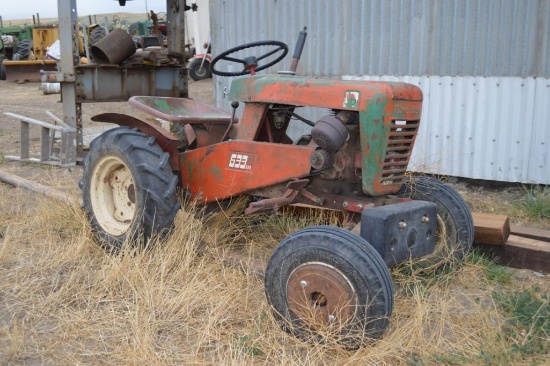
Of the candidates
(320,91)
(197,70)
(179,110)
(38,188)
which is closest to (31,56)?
(197,70)

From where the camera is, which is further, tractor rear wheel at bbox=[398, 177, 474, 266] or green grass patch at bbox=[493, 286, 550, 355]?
tractor rear wheel at bbox=[398, 177, 474, 266]

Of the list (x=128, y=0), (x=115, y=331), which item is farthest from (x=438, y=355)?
(x=128, y=0)

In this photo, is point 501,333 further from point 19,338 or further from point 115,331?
point 19,338

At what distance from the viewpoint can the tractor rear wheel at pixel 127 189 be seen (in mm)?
4277

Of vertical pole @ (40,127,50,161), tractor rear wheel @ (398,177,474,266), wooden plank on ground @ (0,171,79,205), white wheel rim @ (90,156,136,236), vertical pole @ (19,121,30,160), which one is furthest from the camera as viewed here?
vertical pole @ (19,121,30,160)

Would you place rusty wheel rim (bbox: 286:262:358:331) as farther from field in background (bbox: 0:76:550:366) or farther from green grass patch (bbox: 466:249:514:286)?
green grass patch (bbox: 466:249:514:286)

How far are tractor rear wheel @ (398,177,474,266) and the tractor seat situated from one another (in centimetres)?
148

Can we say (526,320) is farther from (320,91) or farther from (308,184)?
(320,91)

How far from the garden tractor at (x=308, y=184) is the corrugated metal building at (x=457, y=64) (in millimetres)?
2541

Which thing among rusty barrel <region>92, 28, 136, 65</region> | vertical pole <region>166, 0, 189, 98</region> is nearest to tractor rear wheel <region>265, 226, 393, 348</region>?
rusty barrel <region>92, 28, 136, 65</region>

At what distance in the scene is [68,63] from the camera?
8.08 m

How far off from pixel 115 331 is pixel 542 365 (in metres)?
2.16

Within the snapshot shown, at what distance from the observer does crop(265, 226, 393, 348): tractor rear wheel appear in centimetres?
313

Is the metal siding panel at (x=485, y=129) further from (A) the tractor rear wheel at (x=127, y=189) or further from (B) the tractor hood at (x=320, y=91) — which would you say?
(A) the tractor rear wheel at (x=127, y=189)
